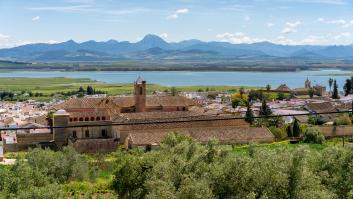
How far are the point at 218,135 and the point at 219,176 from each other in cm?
2299

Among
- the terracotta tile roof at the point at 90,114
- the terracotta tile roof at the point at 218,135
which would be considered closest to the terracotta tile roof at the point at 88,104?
the terracotta tile roof at the point at 90,114

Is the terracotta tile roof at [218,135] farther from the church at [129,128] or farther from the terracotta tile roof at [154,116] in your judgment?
the terracotta tile roof at [154,116]

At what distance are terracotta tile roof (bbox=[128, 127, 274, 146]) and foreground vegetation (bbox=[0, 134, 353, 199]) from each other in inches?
426

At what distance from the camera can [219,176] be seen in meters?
14.5

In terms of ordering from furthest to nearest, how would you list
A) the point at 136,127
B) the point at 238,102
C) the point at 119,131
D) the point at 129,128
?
the point at 238,102, the point at 129,128, the point at 136,127, the point at 119,131

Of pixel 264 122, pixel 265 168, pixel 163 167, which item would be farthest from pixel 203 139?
pixel 265 168

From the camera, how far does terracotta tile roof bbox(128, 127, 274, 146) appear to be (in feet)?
116

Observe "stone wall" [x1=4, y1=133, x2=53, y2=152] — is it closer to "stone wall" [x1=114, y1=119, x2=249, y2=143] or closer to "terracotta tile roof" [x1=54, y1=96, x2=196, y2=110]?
"terracotta tile roof" [x1=54, y1=96, x2=196, y2=110]

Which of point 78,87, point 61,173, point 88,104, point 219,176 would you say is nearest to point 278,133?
point 88,104

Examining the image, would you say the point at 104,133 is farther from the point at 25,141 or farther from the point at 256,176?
the point at 256,176

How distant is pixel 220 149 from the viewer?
19.2 metres

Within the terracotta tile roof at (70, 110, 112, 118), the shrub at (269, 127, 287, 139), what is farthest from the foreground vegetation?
the shrub at (269, 127, 287, 139)

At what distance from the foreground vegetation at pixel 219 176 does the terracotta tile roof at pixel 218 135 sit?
10.8 metres

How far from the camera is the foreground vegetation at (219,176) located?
1384 centimetres
